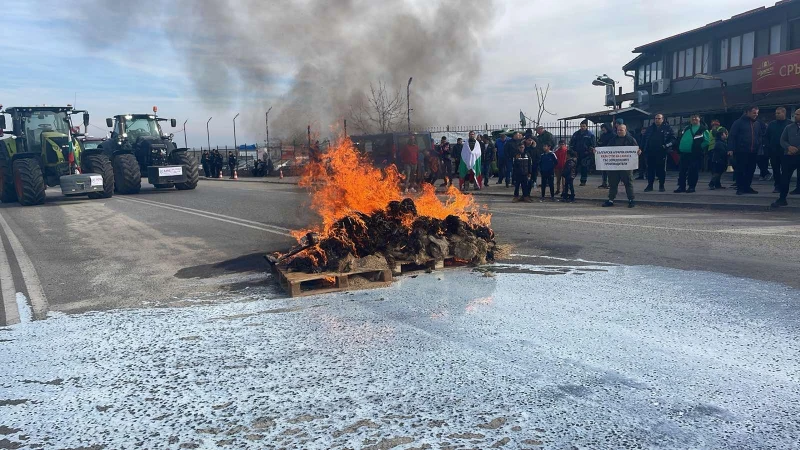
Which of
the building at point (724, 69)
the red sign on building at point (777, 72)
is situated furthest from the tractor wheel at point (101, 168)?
the red sign on building at point (777, 72)

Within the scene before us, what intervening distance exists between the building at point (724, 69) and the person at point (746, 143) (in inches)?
300

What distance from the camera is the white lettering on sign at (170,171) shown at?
2116 cm

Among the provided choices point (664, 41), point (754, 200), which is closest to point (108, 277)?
point (754, 200)

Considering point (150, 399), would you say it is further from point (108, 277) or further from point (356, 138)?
point (356, 138)

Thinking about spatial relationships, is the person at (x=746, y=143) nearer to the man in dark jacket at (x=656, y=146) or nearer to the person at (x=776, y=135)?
the person at (x=776, y=135)

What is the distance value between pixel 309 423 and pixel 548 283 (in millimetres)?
3484

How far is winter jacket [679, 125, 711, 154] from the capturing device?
1368 cm

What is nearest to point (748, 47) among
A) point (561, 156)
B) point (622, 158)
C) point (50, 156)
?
point (561, 156)

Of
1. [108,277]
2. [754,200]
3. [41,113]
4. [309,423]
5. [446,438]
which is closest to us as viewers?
[446,438]

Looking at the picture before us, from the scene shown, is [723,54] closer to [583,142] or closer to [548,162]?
[583,142]

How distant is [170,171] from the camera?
21.3 metres

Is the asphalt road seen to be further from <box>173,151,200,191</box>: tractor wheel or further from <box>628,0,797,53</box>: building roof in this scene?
<box>628,0,797,53</box>: building roof

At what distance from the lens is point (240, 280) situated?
22.0 ft

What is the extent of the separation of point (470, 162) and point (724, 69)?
1404cm
